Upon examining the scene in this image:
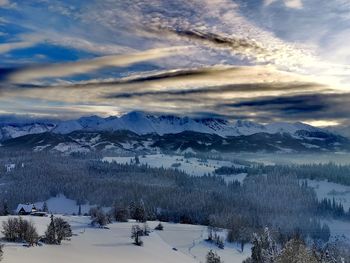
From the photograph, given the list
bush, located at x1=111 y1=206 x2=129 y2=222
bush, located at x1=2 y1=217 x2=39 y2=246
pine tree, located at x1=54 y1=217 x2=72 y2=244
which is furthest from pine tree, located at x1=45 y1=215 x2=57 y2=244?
bush, located at x1=111 y1=206 x2=129 y2=222

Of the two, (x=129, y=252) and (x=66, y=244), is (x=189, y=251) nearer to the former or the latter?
(x=129, y=252)

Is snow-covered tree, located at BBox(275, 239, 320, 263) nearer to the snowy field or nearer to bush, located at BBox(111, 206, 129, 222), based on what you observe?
the snowy field

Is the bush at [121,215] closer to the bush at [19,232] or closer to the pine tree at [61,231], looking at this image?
the pine tree at [61,231]

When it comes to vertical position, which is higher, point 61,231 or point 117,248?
point 61,231

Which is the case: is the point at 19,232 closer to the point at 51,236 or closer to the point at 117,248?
the point at 51,236

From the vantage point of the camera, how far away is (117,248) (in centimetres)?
11450

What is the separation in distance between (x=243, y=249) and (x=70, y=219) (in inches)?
2344

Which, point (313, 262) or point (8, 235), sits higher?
point (313, 262)

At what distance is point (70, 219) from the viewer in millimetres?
158250

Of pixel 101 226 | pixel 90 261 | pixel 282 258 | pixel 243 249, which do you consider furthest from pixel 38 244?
pixel 243 249

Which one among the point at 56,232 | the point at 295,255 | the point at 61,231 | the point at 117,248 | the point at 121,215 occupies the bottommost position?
the point at 121,215

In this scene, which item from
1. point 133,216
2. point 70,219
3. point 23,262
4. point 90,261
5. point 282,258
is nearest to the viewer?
point 282,258

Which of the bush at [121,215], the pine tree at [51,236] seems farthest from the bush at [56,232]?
the bush at [121,215]

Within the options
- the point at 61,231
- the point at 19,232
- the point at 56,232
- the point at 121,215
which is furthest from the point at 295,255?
the point at 121,215
